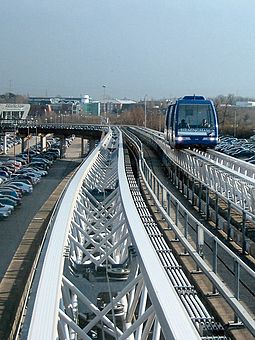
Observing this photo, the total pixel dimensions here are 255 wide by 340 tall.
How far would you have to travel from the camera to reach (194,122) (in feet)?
89.2

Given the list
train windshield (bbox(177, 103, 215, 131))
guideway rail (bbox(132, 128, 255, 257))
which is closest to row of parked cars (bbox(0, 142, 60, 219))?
train windshield (bbox(177, 103, 215, 131))

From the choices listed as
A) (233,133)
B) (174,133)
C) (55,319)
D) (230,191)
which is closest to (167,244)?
(230,191)

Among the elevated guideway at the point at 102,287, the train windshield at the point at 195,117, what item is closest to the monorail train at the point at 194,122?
the train windshield at the point at 195,117

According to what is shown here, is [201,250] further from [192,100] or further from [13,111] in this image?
[13,111]

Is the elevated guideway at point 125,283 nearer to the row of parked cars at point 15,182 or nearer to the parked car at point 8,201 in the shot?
the row of parked cars at point 15,182

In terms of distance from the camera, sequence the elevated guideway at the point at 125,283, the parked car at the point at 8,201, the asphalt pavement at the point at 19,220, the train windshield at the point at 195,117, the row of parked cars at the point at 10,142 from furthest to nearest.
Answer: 1. the row of parked cars at the point at 10,142
2. the parked car at the point at 8,201
3. the train windshield at the point at 195,117
4. the asphalt pavement at the point at 19,220
5. the elevated guideway at the point at 125,283

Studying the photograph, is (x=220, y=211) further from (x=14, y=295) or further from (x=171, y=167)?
(x=171, y=167)

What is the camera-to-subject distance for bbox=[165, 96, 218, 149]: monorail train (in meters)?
27.1

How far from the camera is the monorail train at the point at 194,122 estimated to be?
2714 cm

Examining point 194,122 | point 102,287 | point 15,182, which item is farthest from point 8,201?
point 102,287

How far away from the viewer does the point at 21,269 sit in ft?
40.0

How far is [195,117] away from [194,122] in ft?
0.68

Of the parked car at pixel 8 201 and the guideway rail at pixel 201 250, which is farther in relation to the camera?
the parked car at pixel 8 201

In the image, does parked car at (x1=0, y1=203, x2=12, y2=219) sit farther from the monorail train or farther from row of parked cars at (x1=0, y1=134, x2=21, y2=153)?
row of parked cars at (x1=0, y1=134, x2=21, y2=153)
